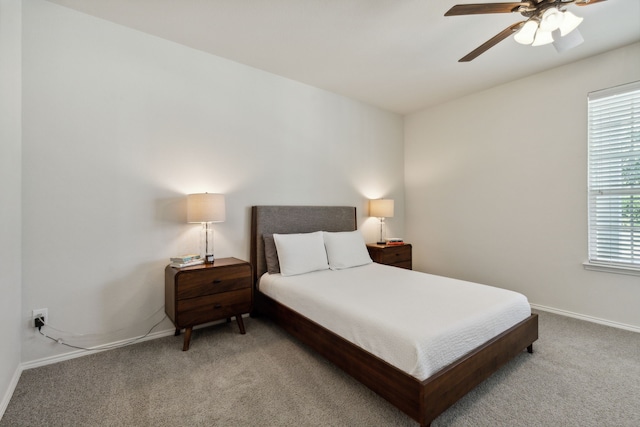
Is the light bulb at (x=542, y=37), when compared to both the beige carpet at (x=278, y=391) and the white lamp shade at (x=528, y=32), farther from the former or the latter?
the beige carpet at (x=278, y=391)

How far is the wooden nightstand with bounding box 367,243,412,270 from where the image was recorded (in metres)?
3.76

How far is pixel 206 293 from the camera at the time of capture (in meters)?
2.39

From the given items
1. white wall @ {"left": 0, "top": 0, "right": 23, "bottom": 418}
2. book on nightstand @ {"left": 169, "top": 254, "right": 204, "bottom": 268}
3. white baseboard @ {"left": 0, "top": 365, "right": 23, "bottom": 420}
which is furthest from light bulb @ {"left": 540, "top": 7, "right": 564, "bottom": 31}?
white baseboard @ {"left": 0, "top": 365, "right": 23, "bottom": 420}

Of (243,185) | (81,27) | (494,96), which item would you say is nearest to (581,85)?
(494,96)

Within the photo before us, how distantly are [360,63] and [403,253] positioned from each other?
2478 millimetres

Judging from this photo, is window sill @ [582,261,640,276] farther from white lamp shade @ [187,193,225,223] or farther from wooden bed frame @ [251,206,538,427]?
white lamp shade @ [187,193,225,223]

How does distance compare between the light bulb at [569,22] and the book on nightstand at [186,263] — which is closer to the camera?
the light bulb at [569,22]

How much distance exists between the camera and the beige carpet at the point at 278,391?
1557 mm

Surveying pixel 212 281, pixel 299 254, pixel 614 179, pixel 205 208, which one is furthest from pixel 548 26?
pixel 212 281

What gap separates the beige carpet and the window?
828 mm

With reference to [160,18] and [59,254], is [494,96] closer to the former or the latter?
[160,18]

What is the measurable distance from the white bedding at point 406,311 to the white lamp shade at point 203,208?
0.84 m

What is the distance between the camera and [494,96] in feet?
11.8

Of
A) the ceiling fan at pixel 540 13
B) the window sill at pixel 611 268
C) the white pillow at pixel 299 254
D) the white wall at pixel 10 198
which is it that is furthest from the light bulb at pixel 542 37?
the white wall at pixel 10 198
